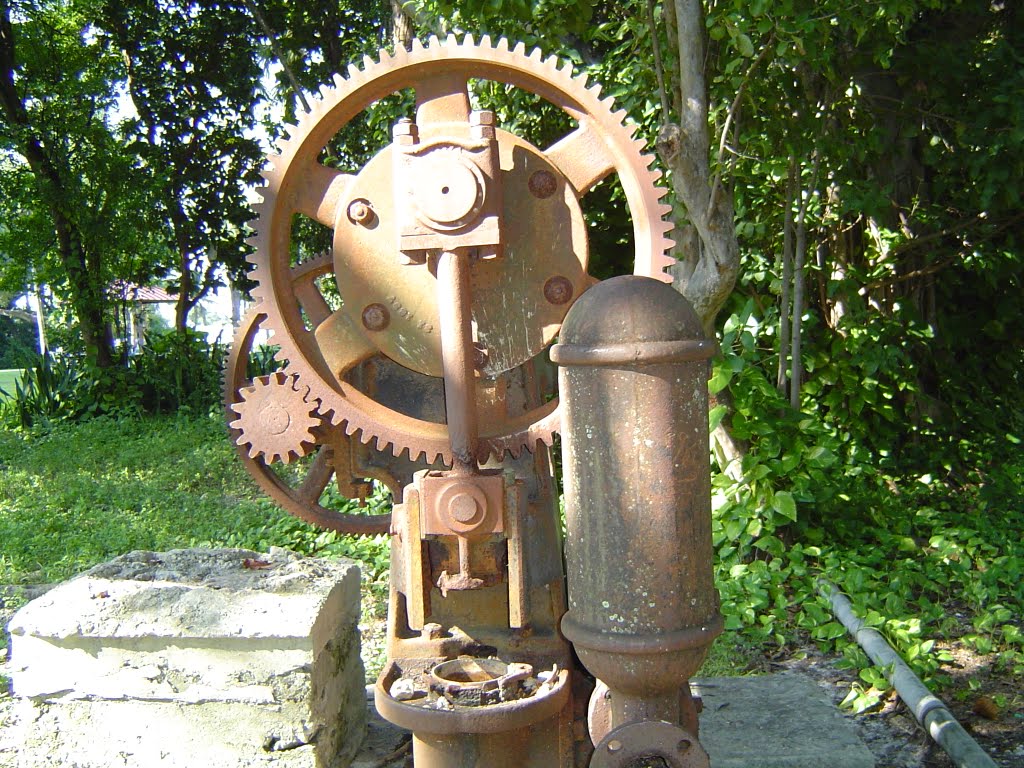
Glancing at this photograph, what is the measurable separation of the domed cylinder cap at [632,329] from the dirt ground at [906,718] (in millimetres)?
1708

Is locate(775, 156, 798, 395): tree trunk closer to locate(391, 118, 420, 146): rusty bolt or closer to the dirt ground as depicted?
the dirt ground

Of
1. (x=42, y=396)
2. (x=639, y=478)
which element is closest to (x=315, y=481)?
(x=639, y=478)

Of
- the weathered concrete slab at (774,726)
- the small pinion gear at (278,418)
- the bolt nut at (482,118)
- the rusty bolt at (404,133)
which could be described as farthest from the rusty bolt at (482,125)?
the weathered concrete slab at (774,726)

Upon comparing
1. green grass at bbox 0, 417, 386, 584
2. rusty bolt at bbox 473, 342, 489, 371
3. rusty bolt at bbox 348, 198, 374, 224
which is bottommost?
green grass at bbox 0, 417, 386, 584

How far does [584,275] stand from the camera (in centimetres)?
233

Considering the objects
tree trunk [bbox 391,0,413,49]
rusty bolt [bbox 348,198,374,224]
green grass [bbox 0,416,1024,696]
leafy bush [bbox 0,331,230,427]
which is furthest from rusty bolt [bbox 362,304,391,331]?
leafy bush [bbox 0,331,230,427]

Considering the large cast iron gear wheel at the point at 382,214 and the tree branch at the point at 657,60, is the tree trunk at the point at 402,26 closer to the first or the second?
the tree branch at the point at 657,60

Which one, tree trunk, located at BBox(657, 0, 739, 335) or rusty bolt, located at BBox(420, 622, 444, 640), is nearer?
rusty bolt, located at BBox(420, 622, 444, 640)

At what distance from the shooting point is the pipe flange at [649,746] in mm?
1748

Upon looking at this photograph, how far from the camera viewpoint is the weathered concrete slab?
9.74 ft

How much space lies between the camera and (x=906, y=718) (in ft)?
10.8

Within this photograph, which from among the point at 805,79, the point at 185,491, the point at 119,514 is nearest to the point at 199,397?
the point at 185,491

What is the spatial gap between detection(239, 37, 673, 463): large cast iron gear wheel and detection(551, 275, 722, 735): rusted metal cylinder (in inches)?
17.2

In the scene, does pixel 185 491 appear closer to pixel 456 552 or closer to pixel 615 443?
pixel 456 552
